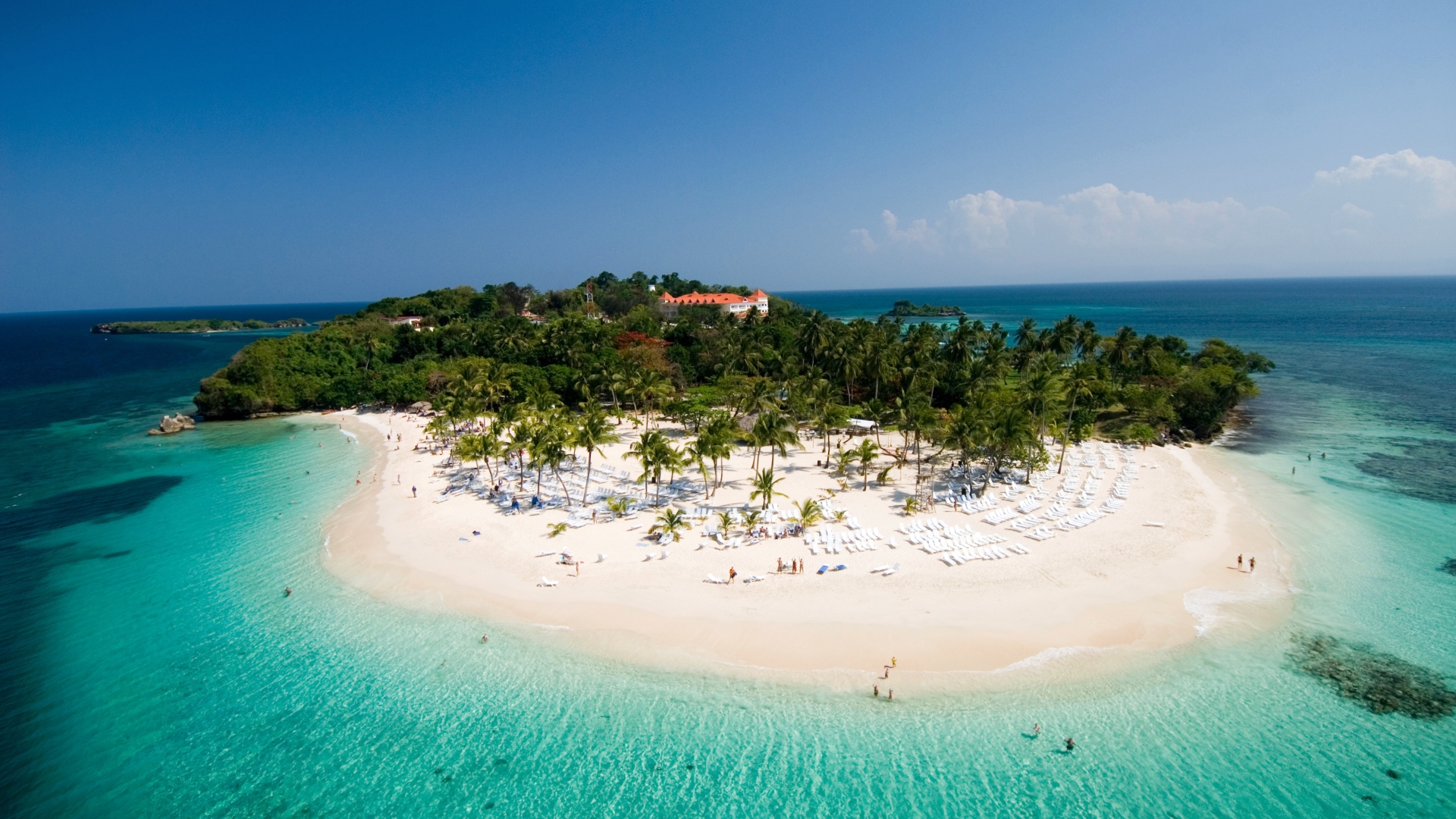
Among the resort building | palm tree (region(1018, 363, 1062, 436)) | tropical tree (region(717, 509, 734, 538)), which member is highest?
the resort building

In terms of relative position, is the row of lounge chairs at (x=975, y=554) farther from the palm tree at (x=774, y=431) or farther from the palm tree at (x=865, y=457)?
the palm tree at (x=774, y=431)

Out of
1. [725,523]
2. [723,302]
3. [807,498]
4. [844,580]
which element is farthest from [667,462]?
[723,302]

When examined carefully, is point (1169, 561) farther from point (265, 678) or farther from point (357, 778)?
point (265, 678)

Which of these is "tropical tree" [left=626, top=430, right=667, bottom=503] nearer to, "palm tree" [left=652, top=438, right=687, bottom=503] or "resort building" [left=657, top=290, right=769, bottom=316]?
"palm tree" [left=652, top=438, right=687, bottom=503]

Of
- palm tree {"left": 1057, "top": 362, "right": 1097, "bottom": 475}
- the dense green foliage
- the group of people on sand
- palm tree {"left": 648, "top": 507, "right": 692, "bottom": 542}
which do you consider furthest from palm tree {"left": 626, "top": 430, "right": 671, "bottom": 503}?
palm tree {"left": 1057, "top": 362, "right": 1097, "bottom": 475}

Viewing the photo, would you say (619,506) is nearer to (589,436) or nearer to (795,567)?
(589,436)

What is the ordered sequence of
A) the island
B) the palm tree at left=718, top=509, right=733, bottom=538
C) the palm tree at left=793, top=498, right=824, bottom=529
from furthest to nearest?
1. the palm tree at left=793, top=498, right=824, bottom=529
2. the palm tree at left=718, top=509, right=733, bottom=538
3. the island
